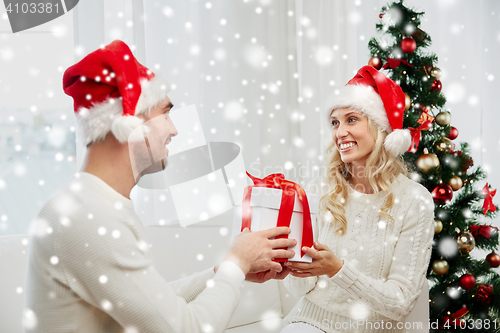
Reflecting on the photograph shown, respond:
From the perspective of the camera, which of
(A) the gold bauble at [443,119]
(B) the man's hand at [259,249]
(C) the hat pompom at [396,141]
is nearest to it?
(B) the man's hand at [259,249]

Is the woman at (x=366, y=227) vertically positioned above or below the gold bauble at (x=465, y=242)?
above

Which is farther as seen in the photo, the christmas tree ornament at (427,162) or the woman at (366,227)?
the christmas tree ornament at (427,162)

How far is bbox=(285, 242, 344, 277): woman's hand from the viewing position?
124 centimetres

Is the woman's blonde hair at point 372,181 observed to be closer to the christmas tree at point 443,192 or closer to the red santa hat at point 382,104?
the red santa hat at point 382,104

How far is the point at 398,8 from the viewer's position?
81.4 inches

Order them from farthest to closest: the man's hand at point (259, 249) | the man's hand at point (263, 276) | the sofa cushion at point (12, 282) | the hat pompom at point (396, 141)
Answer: the hat pompom at point (396, 141) → the sofa cushion at point (12, 282) → the man's hand at point (263, 276) → the man's hand at point (259, 249)

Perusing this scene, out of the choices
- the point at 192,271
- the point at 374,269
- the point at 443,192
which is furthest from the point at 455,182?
the point at 192,271

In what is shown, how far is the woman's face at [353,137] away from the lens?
1612 millimetres

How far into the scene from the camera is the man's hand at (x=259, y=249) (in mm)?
1046

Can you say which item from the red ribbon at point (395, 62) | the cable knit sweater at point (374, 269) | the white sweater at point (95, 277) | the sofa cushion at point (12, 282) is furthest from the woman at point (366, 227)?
the sofa cushion at point (12, 282)

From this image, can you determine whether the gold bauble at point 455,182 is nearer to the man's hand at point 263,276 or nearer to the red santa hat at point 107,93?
the man's hand at point 263,276

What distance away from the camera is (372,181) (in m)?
1.61

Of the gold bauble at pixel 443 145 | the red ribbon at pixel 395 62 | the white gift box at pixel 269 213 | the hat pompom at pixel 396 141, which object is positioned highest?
the red ribbon at pixel 395 62

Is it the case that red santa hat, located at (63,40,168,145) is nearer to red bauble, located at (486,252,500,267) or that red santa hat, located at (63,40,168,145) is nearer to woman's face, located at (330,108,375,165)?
woman's face, located at (330,108,375,165)
